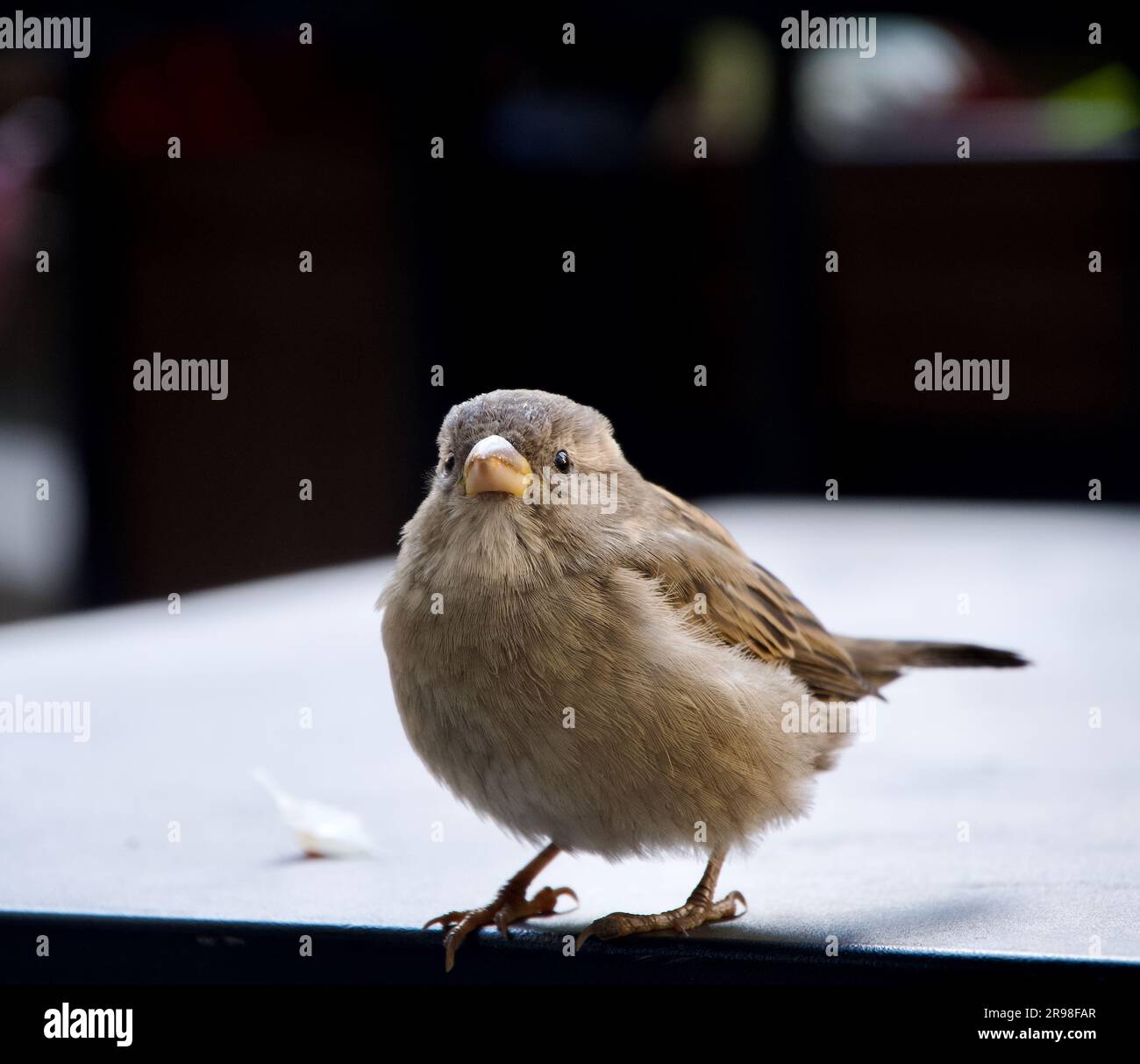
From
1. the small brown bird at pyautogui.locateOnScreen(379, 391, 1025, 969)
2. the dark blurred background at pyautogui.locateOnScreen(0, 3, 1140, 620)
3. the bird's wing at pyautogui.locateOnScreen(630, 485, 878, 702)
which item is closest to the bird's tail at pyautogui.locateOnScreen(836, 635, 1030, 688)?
the bird's wing at pyautogui.locateOnScreen(630, 485, 878, 702)

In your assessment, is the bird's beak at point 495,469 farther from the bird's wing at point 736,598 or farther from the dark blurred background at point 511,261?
the dark blurred background at point 511,261

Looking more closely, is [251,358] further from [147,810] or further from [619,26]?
[147,810]

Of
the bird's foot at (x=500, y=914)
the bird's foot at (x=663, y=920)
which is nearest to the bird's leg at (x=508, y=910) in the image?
the bird's foot at (x=500, y=914)

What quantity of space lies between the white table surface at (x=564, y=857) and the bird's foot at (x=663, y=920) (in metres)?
0.04

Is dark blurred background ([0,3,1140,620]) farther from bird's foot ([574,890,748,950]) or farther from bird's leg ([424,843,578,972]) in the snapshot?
bird's foot ([574,890,748,950])

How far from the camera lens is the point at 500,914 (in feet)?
8.59

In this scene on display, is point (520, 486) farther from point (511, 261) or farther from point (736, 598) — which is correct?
point (511, 261)

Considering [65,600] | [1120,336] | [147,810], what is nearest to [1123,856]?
[147,810]

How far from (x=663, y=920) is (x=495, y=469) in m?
0.80

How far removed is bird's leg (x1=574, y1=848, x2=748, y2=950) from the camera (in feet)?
8.29

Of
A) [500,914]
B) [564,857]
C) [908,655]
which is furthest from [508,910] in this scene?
A: [908,655]
